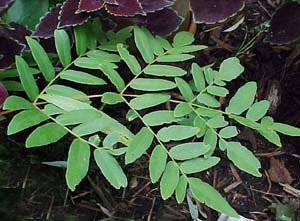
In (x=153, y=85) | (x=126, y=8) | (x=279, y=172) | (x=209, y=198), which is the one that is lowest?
(x=279, y=172)

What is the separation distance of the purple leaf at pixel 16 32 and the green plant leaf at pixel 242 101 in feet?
1.36

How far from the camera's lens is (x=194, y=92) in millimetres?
1407

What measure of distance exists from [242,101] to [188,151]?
0.55 ft

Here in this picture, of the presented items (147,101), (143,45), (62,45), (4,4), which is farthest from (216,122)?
(4,4)

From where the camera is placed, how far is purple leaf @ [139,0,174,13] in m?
1.36

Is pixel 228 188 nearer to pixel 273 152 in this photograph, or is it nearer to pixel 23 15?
pixel 273 152

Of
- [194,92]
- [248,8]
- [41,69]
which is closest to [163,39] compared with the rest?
[194,92]

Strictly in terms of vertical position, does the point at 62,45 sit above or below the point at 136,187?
above

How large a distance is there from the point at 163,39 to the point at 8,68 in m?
0.31

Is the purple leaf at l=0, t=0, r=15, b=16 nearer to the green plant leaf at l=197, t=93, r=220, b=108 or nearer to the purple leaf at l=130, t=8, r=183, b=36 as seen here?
the purple leaf at l=130, t=8, r=183, b=36

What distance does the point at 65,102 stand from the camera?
1223 millimetres

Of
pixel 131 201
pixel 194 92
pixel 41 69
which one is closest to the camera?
pixel 41 69

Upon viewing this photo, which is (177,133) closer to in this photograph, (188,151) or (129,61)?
(188,151)

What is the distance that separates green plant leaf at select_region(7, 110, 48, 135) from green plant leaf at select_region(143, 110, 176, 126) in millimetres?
179
